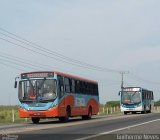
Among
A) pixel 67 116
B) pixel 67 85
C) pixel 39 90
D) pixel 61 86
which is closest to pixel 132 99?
pixel 67 116

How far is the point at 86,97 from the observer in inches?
1512

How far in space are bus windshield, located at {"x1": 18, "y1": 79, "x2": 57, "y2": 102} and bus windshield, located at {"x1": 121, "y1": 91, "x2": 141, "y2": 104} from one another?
1115 inches

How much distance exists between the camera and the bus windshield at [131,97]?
192 ft

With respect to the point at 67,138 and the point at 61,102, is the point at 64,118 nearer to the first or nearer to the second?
the point at 61,102

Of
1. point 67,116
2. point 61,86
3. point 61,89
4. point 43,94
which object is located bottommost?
point 67,116

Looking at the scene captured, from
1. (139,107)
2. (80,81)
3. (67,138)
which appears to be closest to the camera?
(67,138)

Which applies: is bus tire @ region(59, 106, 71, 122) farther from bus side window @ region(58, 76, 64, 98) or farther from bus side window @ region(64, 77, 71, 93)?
bus side window @ region(58, 76, 64, 98)

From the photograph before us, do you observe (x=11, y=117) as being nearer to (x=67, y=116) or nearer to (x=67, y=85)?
(x=67, y=116)

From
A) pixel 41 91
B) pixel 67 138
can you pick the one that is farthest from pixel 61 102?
pixel 67 138

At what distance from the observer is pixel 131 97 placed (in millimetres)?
59156

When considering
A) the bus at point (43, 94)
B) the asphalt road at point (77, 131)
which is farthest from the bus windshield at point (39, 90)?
the asphalt road at point (77, 131)

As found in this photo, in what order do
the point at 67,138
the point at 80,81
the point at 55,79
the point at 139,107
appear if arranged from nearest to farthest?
the point at 67,138, the point at 55,79, the point at 80,81, the point at 139,107

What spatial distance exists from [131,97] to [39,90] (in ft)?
95.1

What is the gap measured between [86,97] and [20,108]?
760cm
